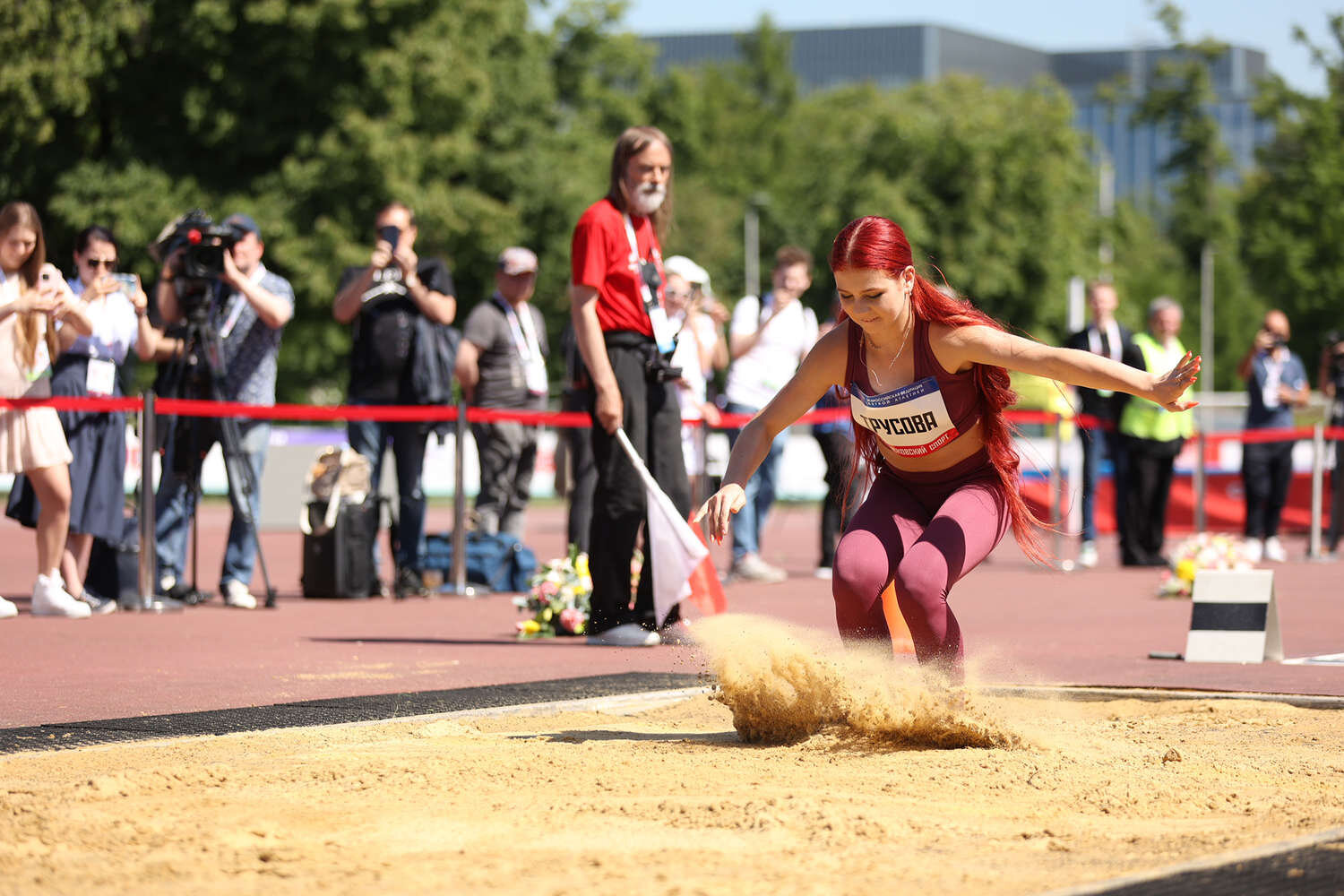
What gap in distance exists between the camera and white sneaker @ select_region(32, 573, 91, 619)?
10180 millimetres

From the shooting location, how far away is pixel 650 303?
8828 mm

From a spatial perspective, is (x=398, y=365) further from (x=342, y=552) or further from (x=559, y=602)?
(x=559, y=602)

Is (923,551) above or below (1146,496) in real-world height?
above

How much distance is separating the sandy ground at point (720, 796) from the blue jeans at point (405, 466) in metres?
5.56

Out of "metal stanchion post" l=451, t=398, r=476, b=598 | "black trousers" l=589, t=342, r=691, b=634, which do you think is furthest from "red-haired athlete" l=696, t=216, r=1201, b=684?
"metal stanchion post" l=451, t=398, r=476, b=598

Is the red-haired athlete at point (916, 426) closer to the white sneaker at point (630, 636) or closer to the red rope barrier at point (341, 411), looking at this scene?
the white sneaker at point (630, 636)

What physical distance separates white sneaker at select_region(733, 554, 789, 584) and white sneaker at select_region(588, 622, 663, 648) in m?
4.33

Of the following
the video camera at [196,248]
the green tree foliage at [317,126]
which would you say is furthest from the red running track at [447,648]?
the green tree foliage at [317,126]

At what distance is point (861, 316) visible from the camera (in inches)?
232

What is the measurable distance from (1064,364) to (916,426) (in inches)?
23.2

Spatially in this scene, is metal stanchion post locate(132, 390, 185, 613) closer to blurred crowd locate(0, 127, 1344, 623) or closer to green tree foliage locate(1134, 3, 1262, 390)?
blurred crowd locate(0, 127, 1344, 623)

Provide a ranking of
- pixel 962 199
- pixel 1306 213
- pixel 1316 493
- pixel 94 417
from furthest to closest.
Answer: pixel 962 199 < pixel 1306 213 < pixel 1316 493 < pixel 94 417

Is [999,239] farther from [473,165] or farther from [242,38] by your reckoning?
[242,38]

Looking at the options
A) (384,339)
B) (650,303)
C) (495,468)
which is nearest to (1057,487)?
(495,468)
